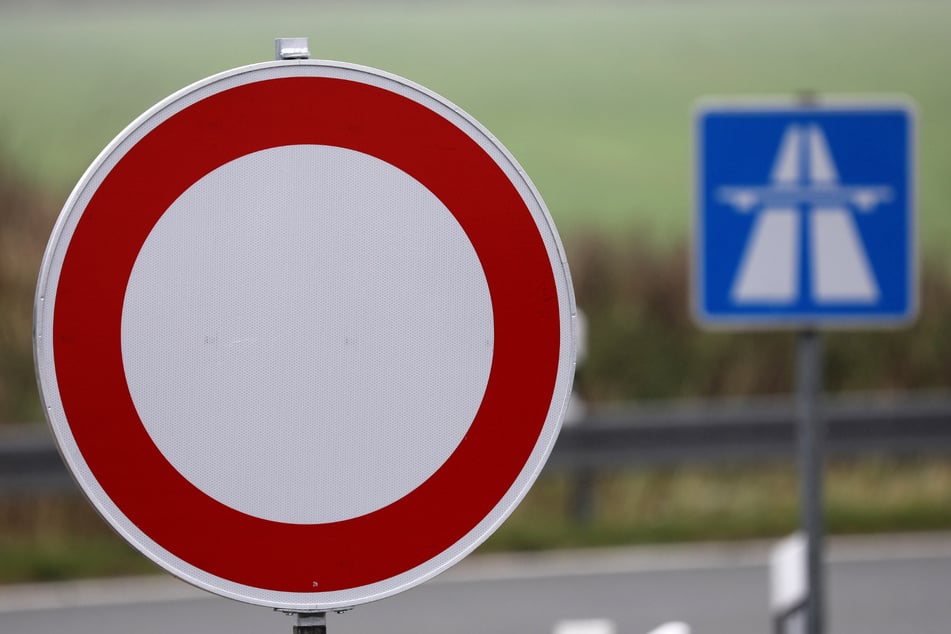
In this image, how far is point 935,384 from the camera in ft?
39.4

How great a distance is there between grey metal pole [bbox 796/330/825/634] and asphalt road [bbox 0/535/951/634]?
315cm

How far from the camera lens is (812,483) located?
11.8 feet

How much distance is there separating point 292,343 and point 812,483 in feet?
7.19

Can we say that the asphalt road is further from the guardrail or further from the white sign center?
the white sign center

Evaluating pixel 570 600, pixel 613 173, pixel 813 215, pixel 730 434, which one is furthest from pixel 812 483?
pixel 613 173

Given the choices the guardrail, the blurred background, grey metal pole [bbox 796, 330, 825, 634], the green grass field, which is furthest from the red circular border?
the green grass field

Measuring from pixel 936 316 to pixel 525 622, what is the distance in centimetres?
693

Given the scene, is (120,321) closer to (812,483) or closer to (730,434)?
(812,483)

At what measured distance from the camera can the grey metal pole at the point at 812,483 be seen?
3.53 metres

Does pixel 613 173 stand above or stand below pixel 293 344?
above

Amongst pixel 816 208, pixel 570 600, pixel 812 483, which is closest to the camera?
pixel 812 483

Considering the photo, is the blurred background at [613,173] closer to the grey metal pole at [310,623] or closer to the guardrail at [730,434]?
the guardrail at [730,434]

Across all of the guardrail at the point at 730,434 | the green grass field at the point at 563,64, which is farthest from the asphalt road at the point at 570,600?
the green grass field at the point at 563,64

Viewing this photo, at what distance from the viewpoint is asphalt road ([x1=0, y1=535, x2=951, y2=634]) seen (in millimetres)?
6781
